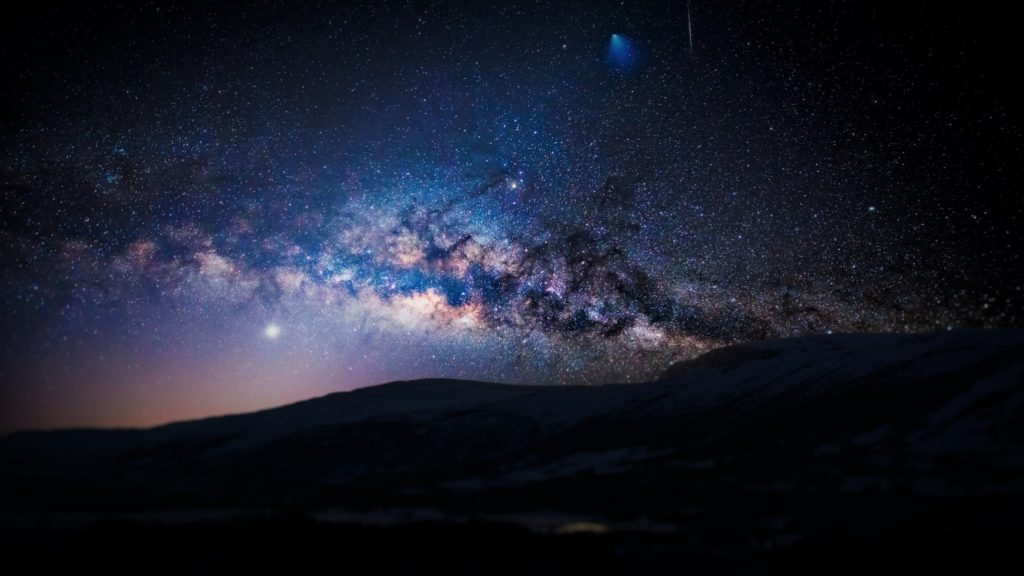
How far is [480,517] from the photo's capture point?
57.8 feet

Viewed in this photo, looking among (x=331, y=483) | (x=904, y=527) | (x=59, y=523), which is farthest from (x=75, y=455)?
(x=904, y=527)

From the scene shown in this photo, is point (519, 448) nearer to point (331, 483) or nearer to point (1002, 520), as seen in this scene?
point (331, 483)

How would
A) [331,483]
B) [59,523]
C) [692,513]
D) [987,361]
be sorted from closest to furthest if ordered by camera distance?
[59,523], [692,513], [331,483], [987,361]

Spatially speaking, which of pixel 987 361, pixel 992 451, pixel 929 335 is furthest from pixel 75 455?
pixel 929 335

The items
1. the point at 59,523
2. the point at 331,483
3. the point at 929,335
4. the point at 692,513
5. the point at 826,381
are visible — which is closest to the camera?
the point at 59,523

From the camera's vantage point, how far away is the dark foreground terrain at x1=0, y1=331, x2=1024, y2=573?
12.3 m

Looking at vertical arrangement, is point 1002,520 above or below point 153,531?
below

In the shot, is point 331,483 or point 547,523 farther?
point 331,483

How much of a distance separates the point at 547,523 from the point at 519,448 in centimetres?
1947

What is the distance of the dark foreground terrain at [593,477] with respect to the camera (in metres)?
12.3

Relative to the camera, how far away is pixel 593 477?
25.2 meters

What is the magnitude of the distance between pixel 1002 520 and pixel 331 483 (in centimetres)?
2682

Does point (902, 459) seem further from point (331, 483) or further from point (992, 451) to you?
point (331, 483)

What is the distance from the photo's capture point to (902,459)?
23.0 meters
